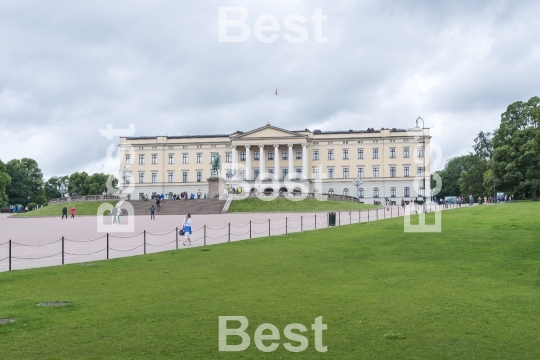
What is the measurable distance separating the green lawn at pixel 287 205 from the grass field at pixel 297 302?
45596 millimetres

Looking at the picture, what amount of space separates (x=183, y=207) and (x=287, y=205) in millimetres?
13162

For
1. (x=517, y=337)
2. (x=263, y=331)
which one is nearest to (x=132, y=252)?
(x=263, y=331)

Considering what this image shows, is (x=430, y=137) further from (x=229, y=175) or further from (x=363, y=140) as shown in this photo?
(x=229, y=175)

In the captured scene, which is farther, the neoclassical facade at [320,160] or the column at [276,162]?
the neoclassical facade at [320,160]

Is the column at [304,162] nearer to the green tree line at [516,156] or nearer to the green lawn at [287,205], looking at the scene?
the green lawn at [287,205]

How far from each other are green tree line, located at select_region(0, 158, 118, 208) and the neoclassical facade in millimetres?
36623

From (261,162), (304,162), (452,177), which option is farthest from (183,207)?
(452,177)

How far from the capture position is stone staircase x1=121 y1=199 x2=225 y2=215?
208 feet

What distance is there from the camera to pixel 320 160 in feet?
337

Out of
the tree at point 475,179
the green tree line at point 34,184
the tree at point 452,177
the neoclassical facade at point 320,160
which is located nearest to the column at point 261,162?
the neoclassical facade at point 320,160

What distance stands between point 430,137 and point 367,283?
92061 mm

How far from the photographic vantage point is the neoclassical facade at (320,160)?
99.2 m

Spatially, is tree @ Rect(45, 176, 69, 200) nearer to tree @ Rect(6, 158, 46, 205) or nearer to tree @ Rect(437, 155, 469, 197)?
tree @ Rect(6, 158, 46, 205)

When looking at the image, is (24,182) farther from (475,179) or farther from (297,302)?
(297,302)
